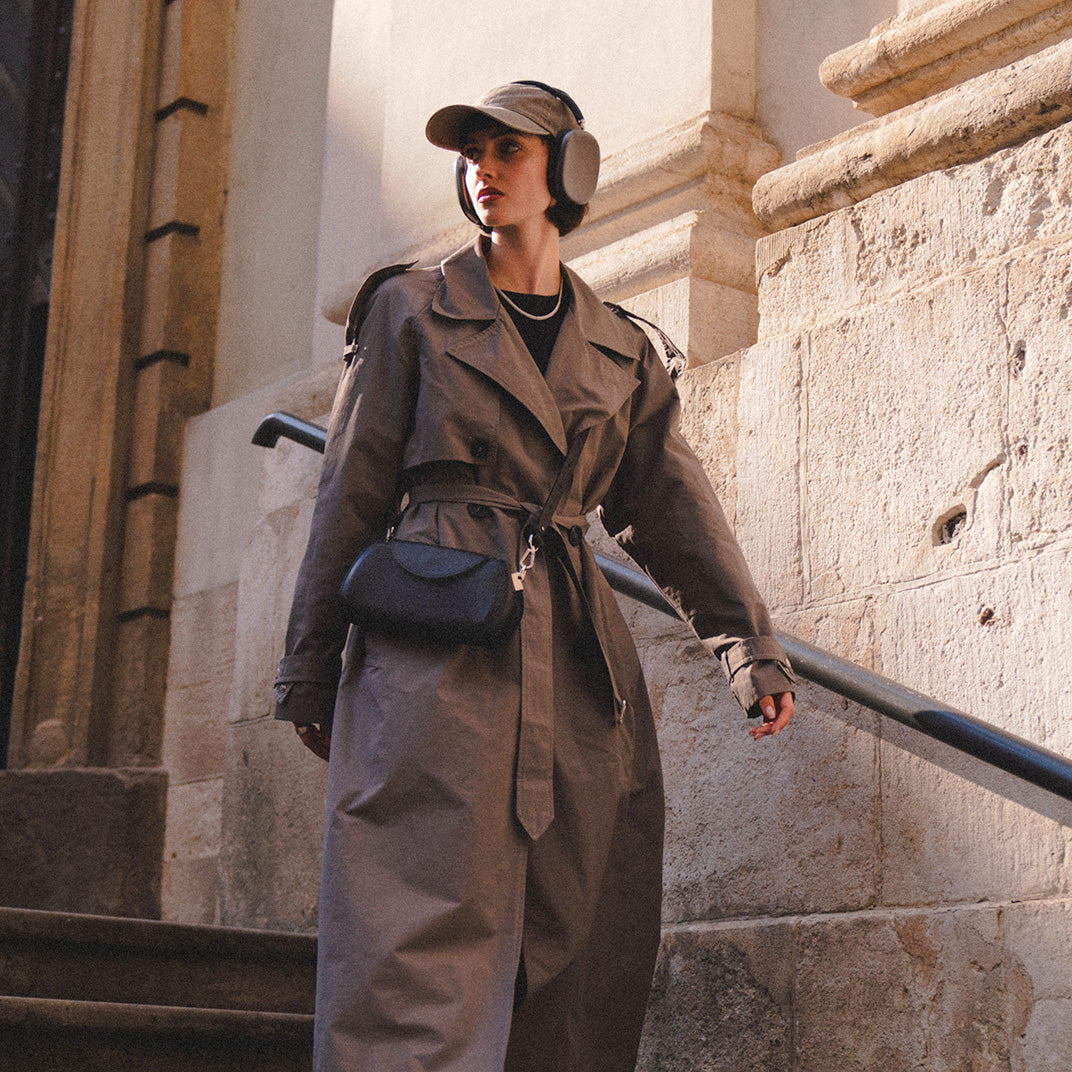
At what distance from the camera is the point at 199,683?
19.0 feet

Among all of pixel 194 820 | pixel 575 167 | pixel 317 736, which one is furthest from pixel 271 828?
pixel 575 167

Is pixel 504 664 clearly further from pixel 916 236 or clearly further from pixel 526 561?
pixel 916 236

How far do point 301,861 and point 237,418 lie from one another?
77.6 inches

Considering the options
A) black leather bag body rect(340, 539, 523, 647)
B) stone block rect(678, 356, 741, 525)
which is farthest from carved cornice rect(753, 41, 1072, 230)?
black leather bag body rect(340, 539, 523, 647)

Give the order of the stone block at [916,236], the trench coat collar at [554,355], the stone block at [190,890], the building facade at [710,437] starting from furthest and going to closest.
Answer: the stone block at [190,890] < the stone block at [916,236] < the building facade at [710,437] < the trench coat collar at [554,355]

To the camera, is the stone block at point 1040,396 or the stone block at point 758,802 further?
the stone block at point 758,802

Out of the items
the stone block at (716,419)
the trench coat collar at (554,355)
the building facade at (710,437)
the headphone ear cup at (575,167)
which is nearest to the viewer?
the trench coat collar at (554,355)

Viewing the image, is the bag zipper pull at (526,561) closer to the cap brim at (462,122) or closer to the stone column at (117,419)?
the cap brim at (462,122)

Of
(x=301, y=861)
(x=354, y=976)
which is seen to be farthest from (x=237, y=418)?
(x=354, y=976)

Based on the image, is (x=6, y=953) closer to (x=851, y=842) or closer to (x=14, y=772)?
(x=851, y=842)

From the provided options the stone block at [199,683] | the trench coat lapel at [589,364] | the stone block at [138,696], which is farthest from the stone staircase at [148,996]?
the stone block at [138,696]

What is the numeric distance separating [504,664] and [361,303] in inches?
26.3

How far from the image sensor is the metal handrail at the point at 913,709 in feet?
7.97

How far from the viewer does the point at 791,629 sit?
3258 millimetres
